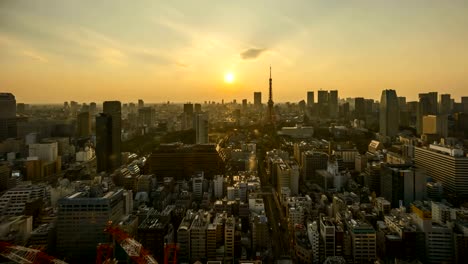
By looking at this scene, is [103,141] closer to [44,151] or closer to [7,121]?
[44,151]

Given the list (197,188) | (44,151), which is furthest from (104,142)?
(197,188)

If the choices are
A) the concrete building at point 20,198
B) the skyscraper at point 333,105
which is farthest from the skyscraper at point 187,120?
the concrete building at point 20,198

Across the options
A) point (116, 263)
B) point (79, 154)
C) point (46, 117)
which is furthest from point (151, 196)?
point (46, 117)

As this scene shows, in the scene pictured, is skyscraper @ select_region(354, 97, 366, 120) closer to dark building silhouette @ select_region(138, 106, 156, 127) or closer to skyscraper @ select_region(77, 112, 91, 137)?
dark building silhouette @ select_region(138, 106, 156, 127)

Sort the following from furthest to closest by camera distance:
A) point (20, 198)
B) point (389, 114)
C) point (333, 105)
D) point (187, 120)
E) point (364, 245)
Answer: point (333, 105) < point (187, 120) < point (389, 114) < point (20, 198) < point (364, 245)

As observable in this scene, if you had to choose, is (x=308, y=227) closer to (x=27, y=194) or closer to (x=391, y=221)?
(x=391, y=221)
